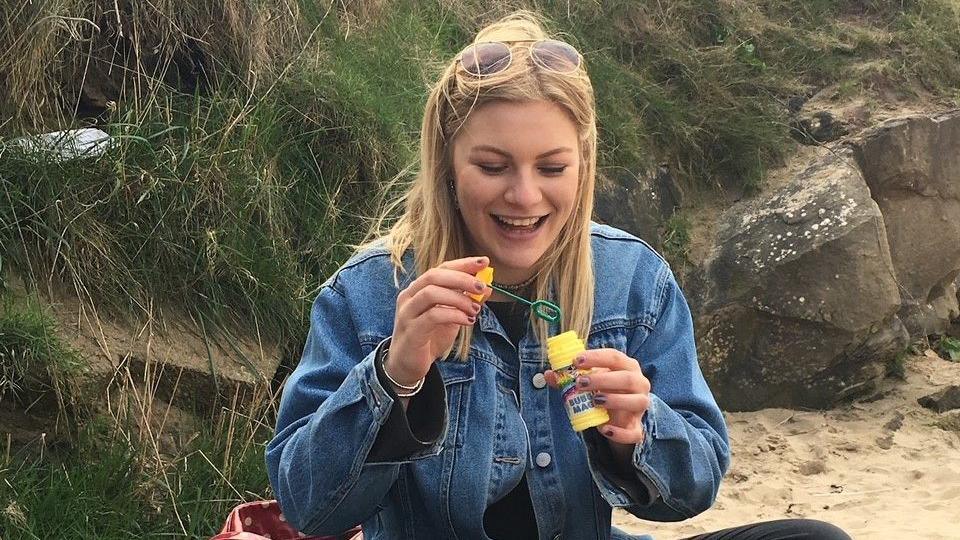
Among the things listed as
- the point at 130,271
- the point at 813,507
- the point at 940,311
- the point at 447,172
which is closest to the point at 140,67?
the point at 130,271

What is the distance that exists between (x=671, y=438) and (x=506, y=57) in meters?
0.75

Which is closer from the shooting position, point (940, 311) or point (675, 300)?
point (675, 300)

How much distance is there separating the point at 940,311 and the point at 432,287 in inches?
186

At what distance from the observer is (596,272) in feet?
6.60

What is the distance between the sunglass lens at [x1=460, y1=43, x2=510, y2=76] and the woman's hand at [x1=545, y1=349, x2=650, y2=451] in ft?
1.90

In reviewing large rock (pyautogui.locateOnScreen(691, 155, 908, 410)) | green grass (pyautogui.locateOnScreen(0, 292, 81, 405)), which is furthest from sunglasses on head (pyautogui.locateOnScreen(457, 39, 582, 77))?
large rock (pyautogui.locateOnScreen(691, 155, 908, 410))

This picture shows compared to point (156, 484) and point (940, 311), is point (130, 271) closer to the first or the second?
point (156, 484)

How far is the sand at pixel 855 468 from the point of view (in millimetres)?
3740

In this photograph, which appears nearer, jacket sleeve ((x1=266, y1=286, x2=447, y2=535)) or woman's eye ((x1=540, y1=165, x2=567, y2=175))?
jacket sleeve ((x1=266, y1=286, x2=447, y2=535))

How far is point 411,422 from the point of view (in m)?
1.72

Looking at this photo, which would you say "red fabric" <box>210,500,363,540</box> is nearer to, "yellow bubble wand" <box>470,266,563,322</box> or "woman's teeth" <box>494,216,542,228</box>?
"yellow bubble wand" <box>470,266,563,322</box>

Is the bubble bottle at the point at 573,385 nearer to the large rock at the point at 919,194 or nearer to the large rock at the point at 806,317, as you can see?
the large rock at the point at 806,317

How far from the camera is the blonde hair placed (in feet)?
6.12

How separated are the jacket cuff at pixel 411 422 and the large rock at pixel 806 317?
341cm
